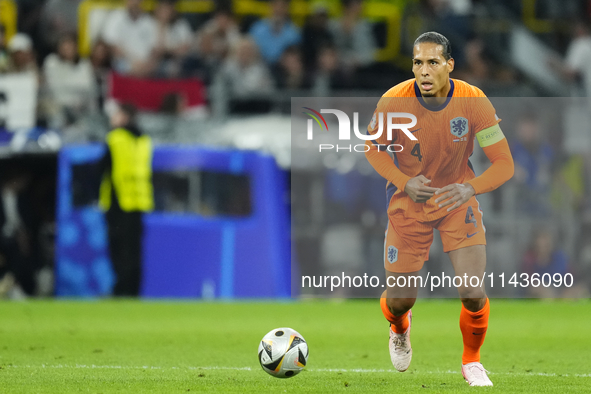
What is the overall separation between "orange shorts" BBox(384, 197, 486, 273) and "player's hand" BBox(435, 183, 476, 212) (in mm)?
56

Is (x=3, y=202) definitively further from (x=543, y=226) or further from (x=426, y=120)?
(x=426, y=120)

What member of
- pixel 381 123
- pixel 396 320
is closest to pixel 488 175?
pixel 381 123

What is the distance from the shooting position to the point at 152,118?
42.0ft

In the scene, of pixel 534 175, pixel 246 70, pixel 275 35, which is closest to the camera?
pixel 534 175

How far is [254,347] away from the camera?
791cm

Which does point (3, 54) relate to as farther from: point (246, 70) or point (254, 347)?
point (254, 347)

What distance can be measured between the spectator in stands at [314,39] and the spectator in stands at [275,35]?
0.65 feet

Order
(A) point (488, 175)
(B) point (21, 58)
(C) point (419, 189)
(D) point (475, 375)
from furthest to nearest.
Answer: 1. (B) point (21, 58)
2. (C) point (419, 189)
3. (A) point (488, 175)
4. (D) point (475, 375)

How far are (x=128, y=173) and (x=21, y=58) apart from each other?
104 inches

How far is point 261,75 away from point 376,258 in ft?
15.1

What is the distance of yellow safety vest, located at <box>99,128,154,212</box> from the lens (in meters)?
11.9

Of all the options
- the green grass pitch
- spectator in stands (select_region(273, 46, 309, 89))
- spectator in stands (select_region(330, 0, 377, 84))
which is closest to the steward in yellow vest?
the green grass pitch

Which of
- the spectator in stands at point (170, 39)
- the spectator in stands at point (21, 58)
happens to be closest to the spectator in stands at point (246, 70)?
the spectator in stands at point (170, 39)

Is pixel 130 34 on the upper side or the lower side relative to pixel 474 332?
upper
